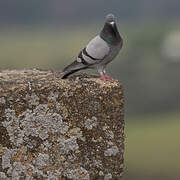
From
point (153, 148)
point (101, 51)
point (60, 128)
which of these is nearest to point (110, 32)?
point (101, 51)

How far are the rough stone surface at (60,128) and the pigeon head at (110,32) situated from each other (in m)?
1.00

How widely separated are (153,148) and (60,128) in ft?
98.1

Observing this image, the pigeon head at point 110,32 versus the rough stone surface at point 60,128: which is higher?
the pigeon head at point 110,32

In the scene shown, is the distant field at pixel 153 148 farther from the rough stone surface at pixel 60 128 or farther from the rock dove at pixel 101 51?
the rough stone surface at pixel 60 128

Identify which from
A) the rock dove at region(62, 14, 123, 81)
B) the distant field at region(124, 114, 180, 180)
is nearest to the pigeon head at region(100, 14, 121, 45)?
the rock dove at region(62, 14, 123, 81)

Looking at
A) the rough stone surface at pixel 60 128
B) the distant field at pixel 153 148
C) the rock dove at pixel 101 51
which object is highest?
the rock dove at pixel 101 51

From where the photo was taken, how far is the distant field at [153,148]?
28469mm

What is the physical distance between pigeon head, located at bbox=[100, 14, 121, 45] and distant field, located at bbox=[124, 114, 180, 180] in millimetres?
19703

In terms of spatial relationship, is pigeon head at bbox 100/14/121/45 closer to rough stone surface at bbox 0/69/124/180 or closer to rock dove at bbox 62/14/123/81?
rock dove at bbox 62/14/123/81

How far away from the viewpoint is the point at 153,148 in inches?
1422

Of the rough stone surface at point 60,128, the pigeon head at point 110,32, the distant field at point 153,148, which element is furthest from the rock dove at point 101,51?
the distant field at point 153,148

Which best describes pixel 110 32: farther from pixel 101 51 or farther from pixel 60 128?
pixel 60 128

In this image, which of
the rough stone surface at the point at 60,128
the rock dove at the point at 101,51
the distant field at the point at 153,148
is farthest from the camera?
the distant field at the point at 153,148

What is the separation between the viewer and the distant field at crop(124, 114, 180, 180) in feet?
93.4
